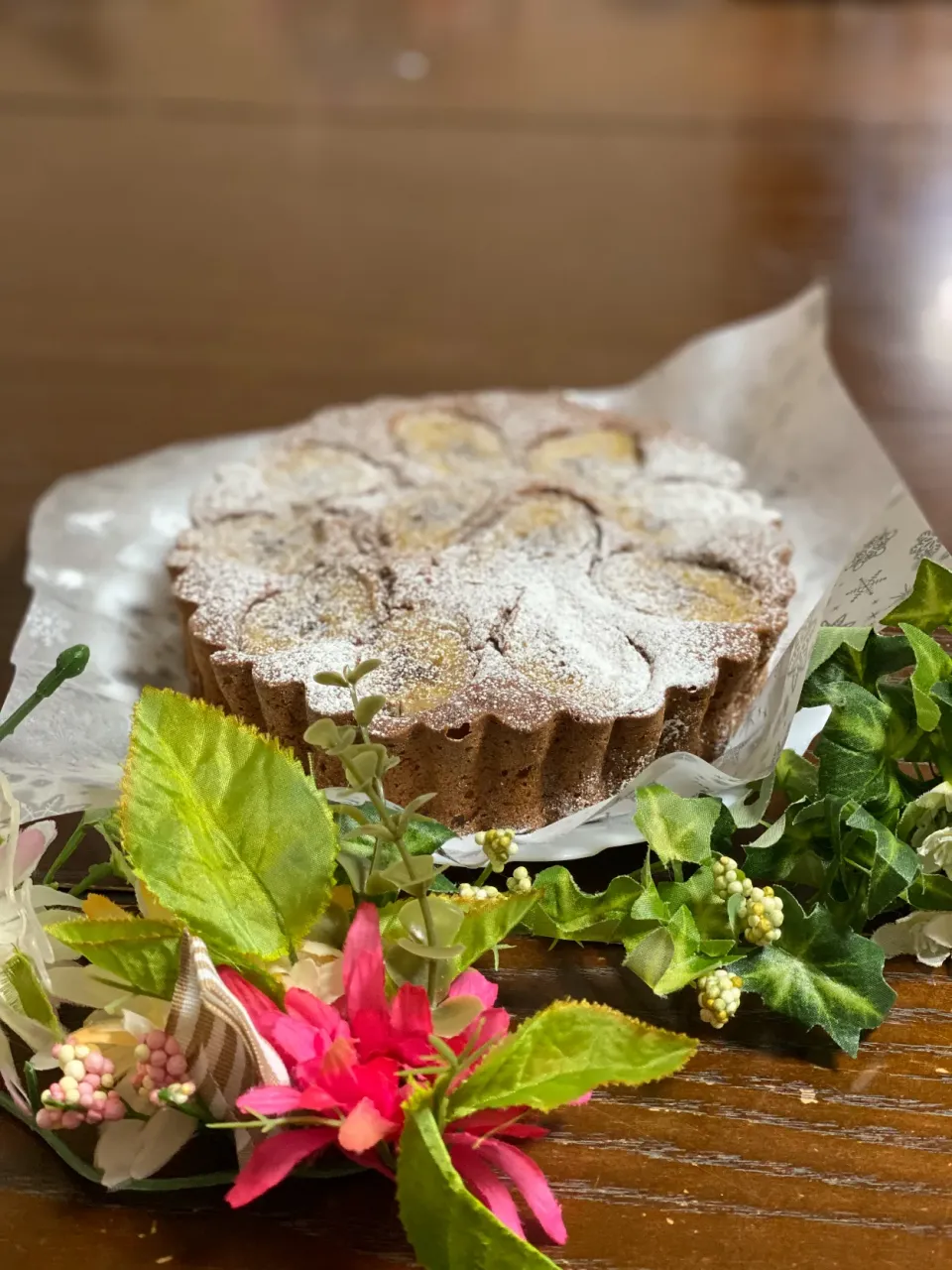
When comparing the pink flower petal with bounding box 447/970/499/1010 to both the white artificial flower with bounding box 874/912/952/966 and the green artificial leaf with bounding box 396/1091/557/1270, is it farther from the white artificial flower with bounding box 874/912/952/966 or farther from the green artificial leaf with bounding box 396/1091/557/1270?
the white artificial flower with bounding box 874/912/952/966

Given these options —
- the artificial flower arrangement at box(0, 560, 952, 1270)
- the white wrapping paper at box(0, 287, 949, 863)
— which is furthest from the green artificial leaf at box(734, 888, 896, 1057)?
the white wrapping paper at box(0, 287, 949, 863)

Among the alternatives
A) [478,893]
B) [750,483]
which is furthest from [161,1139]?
[750,483]

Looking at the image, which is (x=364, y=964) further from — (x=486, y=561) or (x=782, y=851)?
(x=486, y=561)

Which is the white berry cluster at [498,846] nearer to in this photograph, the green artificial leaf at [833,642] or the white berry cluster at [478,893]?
the white berry cluster at [478,893]

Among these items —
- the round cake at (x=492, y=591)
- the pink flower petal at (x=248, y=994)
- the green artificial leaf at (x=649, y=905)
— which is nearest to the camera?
the pink flower petal at (x=248, y=994)

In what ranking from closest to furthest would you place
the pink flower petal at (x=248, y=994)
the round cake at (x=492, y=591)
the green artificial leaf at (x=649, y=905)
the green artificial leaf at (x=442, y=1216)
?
the green artificial leaf at (x=442, y=1216) < the pink flower petal at (x=248, y=994) < the green artificial leaf at (x=649, y=905) < the round cake at (x=492, y=591)

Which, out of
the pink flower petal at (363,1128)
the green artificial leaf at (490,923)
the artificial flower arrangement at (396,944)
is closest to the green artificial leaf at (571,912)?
the artificial flower arrangement at (396,944)
